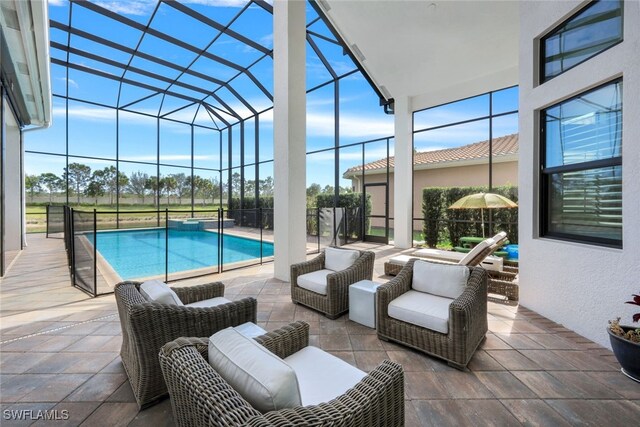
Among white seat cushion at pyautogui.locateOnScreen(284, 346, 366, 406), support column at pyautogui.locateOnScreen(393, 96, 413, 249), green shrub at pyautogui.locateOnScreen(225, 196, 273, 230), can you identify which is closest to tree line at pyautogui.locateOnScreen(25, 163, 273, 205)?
green shrub at pyautogui.locateOnScreen(225, 196, 273, 230)

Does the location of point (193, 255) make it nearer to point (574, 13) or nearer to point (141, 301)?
point (141, 301)

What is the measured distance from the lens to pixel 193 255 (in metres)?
9.12

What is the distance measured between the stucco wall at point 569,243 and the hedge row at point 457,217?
3.95 meters

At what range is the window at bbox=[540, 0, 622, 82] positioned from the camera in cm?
266

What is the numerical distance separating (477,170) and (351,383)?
834 centimetres

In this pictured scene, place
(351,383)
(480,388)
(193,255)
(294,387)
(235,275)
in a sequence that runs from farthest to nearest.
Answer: (193,255), (235,275), (480,388), (351,383), (294,387)

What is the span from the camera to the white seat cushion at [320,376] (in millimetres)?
1389

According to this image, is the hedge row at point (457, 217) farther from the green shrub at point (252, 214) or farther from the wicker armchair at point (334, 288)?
the green shrub at point (252, 214)

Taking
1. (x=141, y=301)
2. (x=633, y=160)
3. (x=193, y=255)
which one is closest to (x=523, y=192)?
(x=633, y=160)

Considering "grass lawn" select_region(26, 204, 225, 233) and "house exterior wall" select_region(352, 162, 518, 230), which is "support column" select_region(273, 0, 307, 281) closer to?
"house exterior wall" select_region(352, 162, 518, 230)

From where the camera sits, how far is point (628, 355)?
6.88 feet

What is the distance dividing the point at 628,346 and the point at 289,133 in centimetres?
445

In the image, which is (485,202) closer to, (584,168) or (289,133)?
(584,168)

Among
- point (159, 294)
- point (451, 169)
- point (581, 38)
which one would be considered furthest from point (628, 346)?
point (451, 169)
